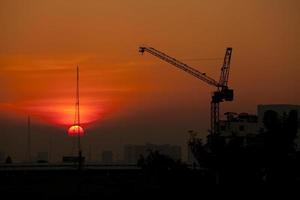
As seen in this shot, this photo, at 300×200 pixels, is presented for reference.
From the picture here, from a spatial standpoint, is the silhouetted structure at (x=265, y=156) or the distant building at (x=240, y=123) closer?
the silhouetted structure at (x=265, y=156)

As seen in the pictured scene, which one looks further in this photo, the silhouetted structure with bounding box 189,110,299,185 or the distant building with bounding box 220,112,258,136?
the distant building with bounding box 220,112,258,136

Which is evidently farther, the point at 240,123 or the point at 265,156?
the point at 240,123

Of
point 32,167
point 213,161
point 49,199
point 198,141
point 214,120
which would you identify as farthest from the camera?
point 214,120

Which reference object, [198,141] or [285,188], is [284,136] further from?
[198,141]

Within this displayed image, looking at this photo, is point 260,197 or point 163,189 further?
point 163,189

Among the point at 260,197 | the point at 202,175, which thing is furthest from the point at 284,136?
the point at 202,175

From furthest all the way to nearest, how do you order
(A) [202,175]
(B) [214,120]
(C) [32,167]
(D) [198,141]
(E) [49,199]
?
(B) [214,120] → (C) [32,167] → (E) [49,199] → (D) [198,141] → (A) [202,175]

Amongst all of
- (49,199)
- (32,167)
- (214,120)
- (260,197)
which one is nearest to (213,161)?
(260,197)

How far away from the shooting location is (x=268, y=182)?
2370 centimetres

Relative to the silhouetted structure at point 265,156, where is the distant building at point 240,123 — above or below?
above

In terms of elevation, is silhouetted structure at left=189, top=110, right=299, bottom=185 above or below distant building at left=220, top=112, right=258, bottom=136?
below

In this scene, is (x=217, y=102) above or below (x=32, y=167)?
above

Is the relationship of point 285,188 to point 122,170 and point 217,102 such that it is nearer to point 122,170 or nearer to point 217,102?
point 122,170

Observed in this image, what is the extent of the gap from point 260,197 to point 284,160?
1.80m
